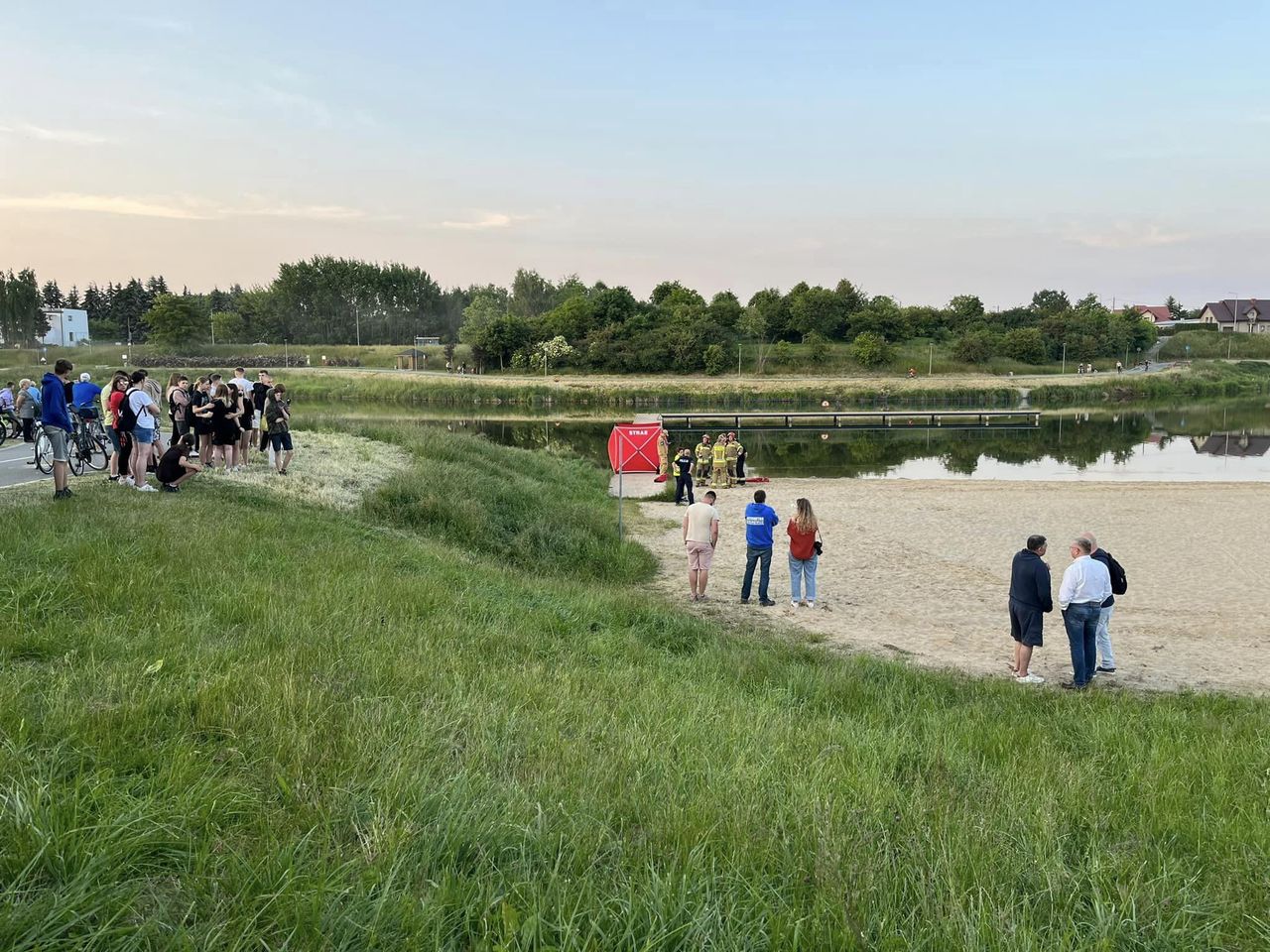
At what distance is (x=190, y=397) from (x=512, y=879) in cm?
1562

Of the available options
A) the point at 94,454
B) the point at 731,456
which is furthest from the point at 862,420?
the point at 94,454

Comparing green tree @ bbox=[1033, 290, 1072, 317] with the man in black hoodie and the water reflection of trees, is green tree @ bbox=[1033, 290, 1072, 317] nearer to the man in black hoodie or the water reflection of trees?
the water reflection of trees

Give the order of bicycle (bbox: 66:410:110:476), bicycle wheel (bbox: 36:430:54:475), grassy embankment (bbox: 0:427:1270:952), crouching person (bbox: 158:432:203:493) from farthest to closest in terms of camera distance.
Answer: bicycle (bbox: 66:410:110:476)
bicycle wheel (bbox: 36:430:54:475)
crouching person (bbox: 158:432:203:493)
grassy embankment (bbox: 0:427:1270:952)

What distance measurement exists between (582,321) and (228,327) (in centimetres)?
5166

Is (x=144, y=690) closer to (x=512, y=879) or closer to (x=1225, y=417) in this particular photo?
(x=512, y=879)

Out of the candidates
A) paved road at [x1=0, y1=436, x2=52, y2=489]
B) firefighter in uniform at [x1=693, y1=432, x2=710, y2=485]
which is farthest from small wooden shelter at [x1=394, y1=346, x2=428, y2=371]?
paved road at [x1=0, y1=436, x2=52, y2=489]

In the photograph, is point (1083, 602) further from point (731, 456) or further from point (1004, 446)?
point (1004, 446)

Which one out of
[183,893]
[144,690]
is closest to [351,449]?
[144,690]

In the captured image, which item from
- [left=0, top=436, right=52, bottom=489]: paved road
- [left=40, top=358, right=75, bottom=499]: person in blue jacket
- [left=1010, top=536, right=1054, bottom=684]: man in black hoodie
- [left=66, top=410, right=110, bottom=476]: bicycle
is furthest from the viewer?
[left=66, top=410, right=110, bottom=476]: bicycle

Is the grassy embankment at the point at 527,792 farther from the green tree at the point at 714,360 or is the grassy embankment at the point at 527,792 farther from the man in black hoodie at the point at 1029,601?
the green tree at the point at 714,360

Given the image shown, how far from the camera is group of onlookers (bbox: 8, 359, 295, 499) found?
37.7ft

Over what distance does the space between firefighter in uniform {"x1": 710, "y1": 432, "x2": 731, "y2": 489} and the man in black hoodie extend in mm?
18225

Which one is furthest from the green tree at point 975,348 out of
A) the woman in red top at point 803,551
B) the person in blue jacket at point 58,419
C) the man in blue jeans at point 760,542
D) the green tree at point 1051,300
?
the person in blue jacket at point 58,419

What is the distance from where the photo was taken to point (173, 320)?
8650cm
